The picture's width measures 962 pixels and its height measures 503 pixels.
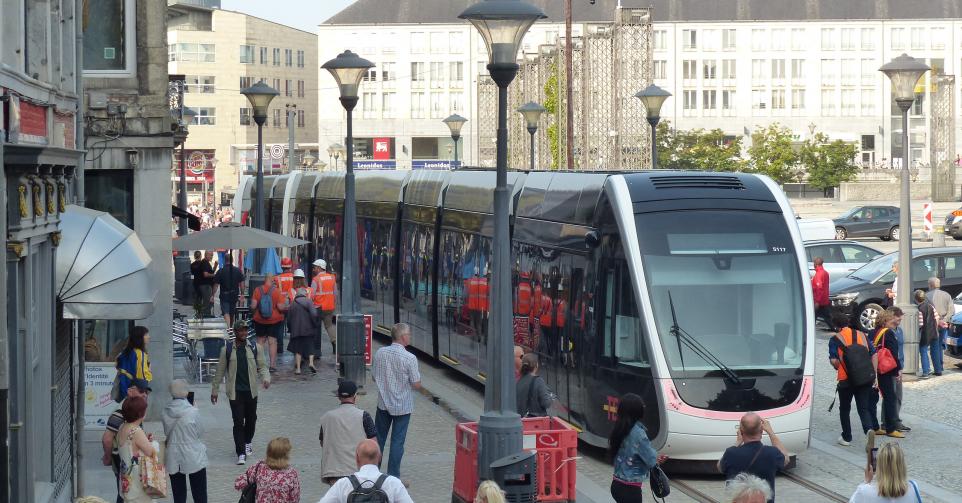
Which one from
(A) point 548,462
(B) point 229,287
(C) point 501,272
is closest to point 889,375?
(A) point 548,462

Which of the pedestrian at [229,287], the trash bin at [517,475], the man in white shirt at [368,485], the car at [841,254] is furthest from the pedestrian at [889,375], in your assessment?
the car at [841,254]

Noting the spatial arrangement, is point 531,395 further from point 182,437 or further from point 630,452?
point 182,437

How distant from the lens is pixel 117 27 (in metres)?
20.2

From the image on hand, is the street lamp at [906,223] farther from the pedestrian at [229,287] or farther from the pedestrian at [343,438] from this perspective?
the pedestrian at [229,287]

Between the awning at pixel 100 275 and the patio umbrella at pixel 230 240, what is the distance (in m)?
11.1

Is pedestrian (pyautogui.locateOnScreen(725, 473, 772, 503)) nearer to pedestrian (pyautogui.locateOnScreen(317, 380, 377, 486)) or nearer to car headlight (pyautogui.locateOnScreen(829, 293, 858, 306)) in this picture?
pedestrian (pyautogui.locateOnScreen(317, 380, 377, 486))

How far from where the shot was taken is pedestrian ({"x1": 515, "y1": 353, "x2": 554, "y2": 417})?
1445 cm

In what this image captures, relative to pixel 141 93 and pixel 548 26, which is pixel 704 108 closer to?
pixel 548 26

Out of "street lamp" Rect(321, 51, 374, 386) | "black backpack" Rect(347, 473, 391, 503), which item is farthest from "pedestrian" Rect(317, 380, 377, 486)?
"street lamp" Rect(321, 51, 374, 386)

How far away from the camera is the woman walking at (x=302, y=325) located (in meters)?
24.6

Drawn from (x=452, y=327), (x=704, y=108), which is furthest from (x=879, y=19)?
(x=452, y=327)

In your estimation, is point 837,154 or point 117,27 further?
point 837,154

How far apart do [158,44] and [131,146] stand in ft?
4.55

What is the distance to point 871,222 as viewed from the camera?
64.4 metres
